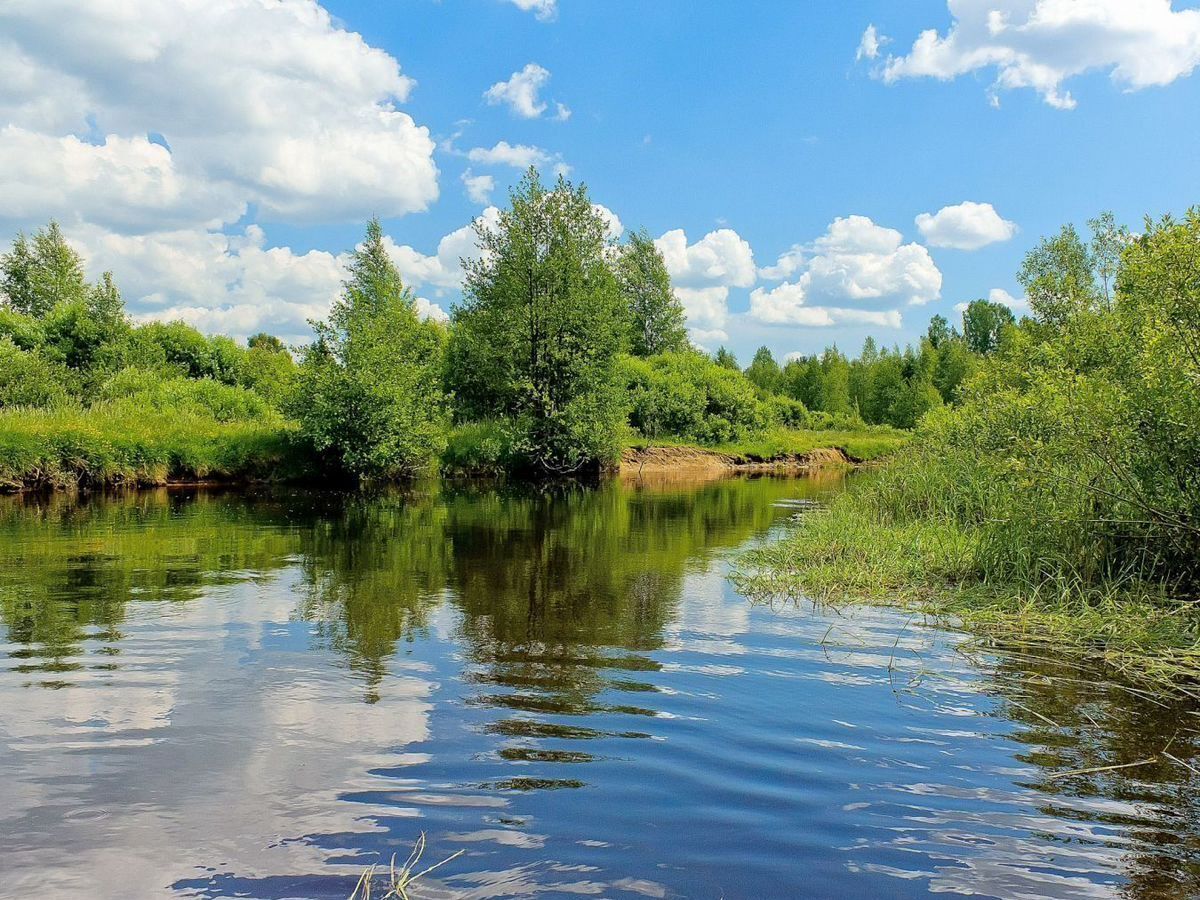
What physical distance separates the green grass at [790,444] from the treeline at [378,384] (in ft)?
3.13

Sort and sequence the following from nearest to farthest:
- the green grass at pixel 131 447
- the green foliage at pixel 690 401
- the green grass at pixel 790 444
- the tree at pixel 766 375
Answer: the green grass at pixel 131 447 < the green grass at pixel 790 444 < the green foliage at pixel 690 401 < the tree at pixel 766 375

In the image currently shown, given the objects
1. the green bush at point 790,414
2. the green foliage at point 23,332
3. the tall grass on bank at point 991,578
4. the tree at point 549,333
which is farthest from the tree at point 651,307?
the tall grass on bank at point 991,578

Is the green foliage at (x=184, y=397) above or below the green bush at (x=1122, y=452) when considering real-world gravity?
above

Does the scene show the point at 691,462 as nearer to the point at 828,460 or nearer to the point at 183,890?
the point at 828,460

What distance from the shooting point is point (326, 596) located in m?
11.1

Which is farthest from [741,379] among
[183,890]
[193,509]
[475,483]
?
[183,890]

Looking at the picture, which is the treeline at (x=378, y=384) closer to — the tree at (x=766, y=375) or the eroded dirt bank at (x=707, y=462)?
the eroded dirt bank at (x=707, y=462)

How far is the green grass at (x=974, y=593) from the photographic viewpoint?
26.2 ft

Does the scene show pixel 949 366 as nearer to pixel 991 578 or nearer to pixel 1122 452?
pixel 991 578

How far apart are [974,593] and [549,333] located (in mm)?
29438

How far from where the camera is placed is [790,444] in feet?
193

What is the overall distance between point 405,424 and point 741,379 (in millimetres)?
32015

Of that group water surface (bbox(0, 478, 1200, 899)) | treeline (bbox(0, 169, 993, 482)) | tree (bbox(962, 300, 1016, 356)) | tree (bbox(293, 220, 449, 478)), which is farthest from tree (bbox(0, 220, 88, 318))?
tree (bbox(962, 300, 1016, 356))

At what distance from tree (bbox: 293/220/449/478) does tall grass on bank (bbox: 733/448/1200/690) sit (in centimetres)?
1922
